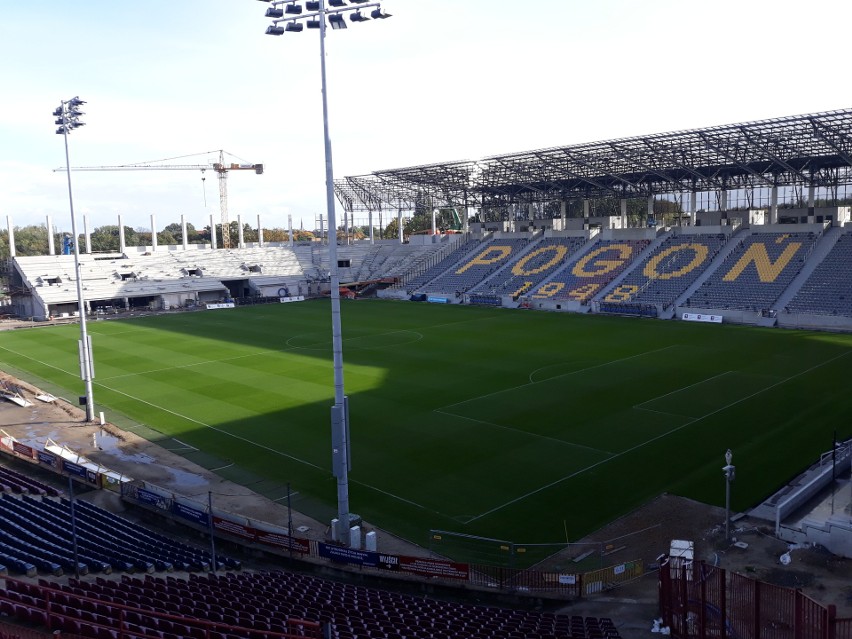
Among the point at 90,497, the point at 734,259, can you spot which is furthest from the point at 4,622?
the point at 734,259

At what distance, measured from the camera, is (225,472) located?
23.6 metres

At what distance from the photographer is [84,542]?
51.3ft

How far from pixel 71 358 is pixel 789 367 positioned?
138 ft

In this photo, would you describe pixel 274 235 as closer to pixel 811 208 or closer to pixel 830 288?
pixel 811 208

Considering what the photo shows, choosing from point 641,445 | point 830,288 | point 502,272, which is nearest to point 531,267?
point 502,272

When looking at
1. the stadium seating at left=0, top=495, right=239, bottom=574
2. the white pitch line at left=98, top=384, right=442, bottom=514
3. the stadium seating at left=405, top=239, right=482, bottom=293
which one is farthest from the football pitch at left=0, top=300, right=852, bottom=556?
the stadium seating at left=405, top=239, right=482, bottom=293

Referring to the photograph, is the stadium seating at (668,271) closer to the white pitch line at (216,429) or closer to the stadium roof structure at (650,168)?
the stadium roof structure at (650,168)

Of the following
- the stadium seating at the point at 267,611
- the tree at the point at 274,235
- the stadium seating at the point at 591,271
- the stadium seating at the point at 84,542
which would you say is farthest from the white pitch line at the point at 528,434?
the tree at the point at 274,235

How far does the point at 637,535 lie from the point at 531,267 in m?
55.8

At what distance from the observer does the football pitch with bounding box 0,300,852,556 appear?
21.0 metres

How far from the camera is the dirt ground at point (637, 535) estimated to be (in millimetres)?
14461

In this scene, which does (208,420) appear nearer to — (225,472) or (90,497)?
(225,472)

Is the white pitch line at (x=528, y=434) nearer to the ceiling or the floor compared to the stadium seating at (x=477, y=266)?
nearer to the floor

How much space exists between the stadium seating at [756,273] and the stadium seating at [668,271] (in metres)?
1.85
